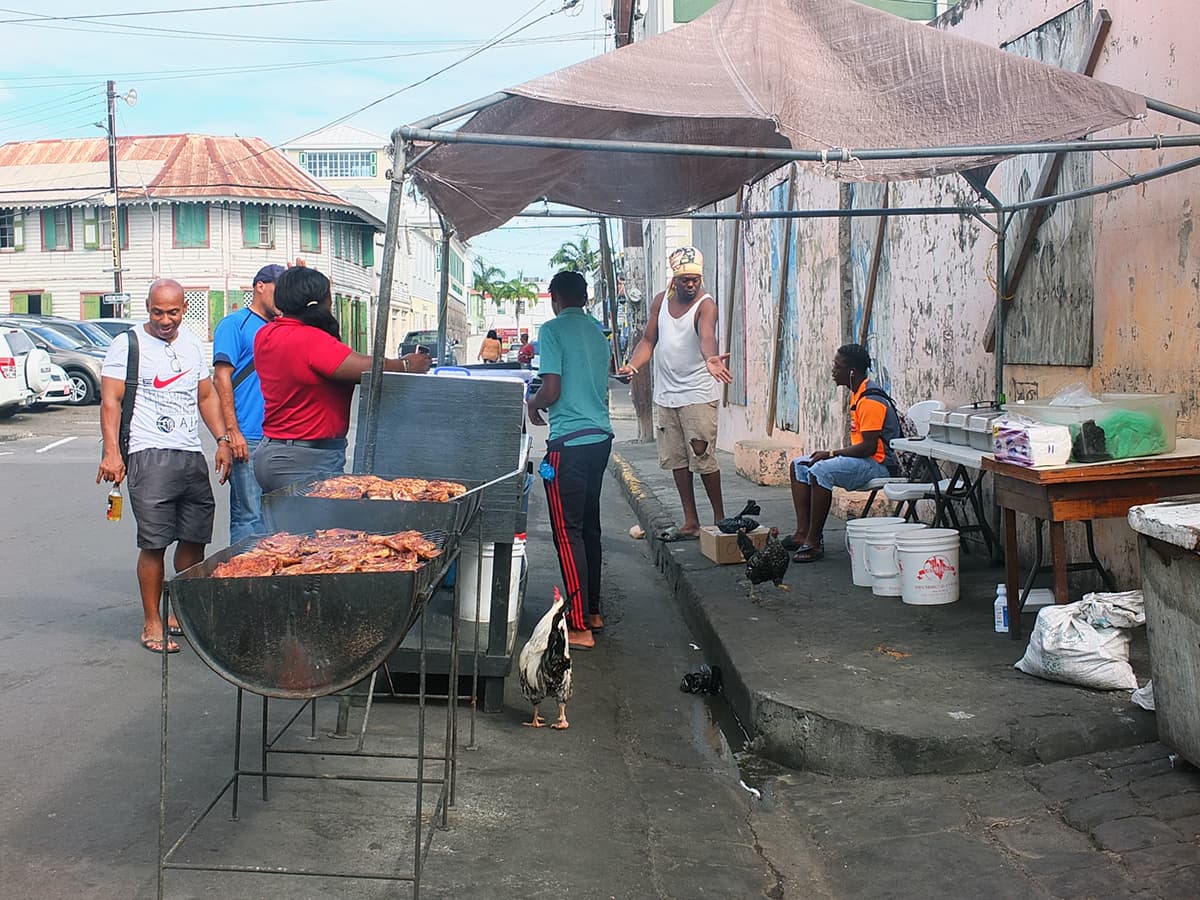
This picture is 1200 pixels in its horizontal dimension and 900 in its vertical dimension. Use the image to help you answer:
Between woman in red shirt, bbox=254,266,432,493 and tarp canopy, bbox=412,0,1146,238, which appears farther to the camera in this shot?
woman in red shirt, bbox=254,266,432,493

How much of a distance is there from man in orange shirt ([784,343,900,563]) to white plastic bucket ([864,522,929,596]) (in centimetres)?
92

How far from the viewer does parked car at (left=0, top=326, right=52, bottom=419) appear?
2111cm

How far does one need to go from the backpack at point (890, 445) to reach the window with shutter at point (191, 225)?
128 ft

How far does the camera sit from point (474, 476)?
579 cm

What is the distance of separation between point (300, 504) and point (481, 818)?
53.1 inches

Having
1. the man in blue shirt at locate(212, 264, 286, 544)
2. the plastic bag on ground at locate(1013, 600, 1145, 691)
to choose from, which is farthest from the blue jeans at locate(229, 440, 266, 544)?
the plastic bag on ground at locate(1013, 600, 1145, 691)

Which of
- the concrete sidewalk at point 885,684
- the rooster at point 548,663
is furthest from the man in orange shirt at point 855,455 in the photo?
the rooster at point 548,663

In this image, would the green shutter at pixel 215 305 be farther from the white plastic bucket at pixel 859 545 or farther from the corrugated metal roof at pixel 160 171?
the white plastic bucket at pixel 859 545

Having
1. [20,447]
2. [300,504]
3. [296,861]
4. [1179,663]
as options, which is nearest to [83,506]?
[20,447]

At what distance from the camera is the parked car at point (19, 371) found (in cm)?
2111

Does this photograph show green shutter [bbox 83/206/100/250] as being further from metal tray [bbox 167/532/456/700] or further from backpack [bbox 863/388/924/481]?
metal tray [bbox 167/532/456/700]

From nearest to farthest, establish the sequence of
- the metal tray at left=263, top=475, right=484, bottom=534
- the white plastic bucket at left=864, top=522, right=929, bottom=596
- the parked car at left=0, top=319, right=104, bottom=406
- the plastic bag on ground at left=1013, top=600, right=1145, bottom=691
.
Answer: the metal tray at left=263, top=475, right=484, bottom=534
the plastic bag on ground at left=1013, top=600, right=1145, bottom=691
the white plastic bucket at left=864, top=522, right=929, bottom=596
the parked car at left=0, top=319, right=104, bottom=406

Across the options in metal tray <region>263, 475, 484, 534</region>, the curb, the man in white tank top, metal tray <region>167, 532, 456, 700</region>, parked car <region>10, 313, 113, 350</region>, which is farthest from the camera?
parked car <region>10, 313, 113, 350</region>

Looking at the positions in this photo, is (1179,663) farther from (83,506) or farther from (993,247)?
(83,506)
